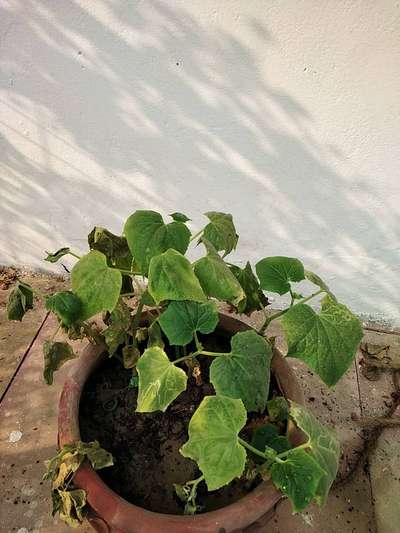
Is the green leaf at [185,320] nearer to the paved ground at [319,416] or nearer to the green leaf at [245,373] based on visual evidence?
the green leaf at [245,373]

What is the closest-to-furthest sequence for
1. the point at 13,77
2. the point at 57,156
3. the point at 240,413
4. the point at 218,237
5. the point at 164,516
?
1. the point at 240,413
2. the point at 164,516
3. the point at 218,237
4. the point at 13,77
5. the point at 57,156

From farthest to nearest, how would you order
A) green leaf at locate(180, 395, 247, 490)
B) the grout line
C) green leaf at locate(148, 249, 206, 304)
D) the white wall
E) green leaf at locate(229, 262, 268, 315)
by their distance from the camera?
the grout line → the white wall → green leaf at locate(229, 262, 268, 315) → green leaf at locate(148, 249, 206, 304) → green leaf at locate(180, 395, 247, 490)

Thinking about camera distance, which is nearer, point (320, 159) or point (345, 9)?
point (345, 9)

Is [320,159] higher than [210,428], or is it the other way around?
[320,159]

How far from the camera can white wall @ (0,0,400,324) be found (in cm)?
132

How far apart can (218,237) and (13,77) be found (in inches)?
38.3

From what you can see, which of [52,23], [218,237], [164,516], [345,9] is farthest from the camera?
[52,23]

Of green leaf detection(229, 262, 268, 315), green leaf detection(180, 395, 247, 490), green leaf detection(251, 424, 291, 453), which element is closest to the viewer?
green leaf detection(180, 395, 247, 490)

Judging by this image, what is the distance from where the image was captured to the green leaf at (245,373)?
91cm

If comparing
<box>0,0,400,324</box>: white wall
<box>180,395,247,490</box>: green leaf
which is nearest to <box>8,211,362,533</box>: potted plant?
<box>180,395,247,490</box>: green leaf

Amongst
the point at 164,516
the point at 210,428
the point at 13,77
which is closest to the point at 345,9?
the point at 13,77

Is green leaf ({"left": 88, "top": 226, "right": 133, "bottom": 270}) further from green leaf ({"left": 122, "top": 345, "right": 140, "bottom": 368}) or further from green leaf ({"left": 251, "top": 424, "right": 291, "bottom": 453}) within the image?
green leaf ({"left": 251, "top": 424, "right": 291, "bottom": 453})

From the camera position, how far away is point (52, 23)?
1370 millimetres

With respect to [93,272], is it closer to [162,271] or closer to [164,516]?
[162,271]
